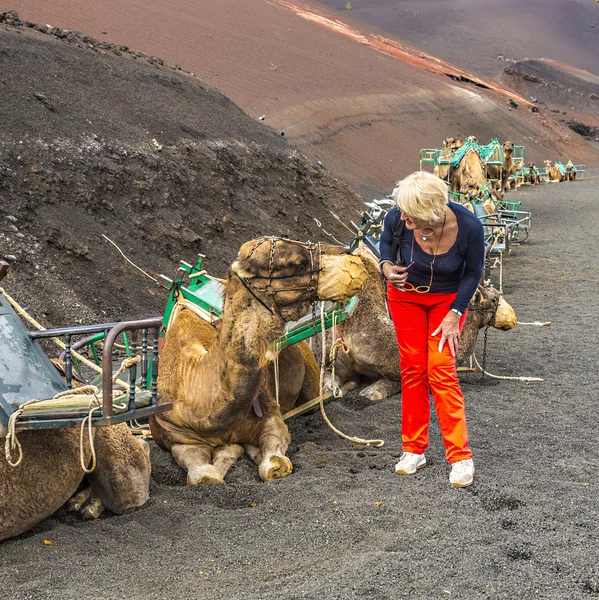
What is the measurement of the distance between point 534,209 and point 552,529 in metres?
26.0

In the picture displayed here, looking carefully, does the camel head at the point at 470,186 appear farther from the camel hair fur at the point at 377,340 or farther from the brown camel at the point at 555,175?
the brown camel at the point at 555,175

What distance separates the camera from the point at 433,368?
17.2 ft

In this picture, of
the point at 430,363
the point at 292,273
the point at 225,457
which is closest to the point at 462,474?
Answer: the point at 430,363

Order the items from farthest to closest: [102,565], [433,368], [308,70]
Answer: [308,70], [433,368], [102,565]

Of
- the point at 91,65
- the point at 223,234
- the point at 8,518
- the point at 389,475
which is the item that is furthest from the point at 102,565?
the point at 91,65

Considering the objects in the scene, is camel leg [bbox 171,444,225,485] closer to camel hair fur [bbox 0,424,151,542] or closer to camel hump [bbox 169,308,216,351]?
camel hair fur [bbox 0,424,151,542]

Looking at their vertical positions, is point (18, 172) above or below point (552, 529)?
below

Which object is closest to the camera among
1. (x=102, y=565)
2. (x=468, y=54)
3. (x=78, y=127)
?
(x=102, y=565)

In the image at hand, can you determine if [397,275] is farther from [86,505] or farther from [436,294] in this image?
[86,505]

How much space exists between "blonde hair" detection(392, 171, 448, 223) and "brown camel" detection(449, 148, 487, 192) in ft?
60.6

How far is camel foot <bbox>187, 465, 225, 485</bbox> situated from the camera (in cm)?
569

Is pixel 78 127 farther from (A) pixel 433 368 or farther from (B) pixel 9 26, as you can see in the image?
(A) pixel 433 368

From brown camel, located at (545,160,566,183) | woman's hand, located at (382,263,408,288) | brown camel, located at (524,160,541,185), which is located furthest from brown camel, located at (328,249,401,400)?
brown camel, located at (545,160,566,183)

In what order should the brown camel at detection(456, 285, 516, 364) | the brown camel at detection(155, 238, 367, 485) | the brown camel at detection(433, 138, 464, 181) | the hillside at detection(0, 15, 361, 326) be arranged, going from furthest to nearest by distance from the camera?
1. the brown camel at detection(433, 138, 464, 181)
2. the hillside at detection(0, 15, 361, 326)
3. the brown camel at detection(456, 285, 516, 364)
4. the brown camel at detection(155, 238, 367, 485)
